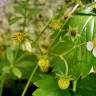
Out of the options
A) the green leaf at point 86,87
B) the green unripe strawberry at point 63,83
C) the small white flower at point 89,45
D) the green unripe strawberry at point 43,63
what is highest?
the small white flower at point 89,45

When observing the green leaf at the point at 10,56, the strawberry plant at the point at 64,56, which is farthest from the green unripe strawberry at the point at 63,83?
the green leaf at the point at 10,56

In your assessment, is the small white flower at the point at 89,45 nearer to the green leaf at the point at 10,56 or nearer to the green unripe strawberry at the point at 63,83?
the green unripe strawberry at the point at 63,83

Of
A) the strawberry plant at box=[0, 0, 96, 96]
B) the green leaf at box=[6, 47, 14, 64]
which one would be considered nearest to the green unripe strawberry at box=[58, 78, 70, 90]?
the strawberry plant at box=[0, 0, 96, 96]

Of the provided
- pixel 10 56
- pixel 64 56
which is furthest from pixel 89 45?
pixel 10 56

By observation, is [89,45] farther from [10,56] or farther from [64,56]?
[10,56]

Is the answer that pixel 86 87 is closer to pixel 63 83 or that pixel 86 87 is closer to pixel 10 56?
pixel 63 83

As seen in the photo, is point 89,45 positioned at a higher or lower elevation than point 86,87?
higher

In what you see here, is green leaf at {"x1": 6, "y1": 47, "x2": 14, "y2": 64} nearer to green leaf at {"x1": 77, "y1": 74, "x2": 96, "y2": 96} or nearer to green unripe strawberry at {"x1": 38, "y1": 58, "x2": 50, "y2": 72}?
green unripe strawberry at {"x1": 38, "y1": 58, "x2": 50, "y2": 72}

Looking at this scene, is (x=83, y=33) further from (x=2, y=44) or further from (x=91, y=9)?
(x=2, y=44)

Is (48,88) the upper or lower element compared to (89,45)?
lower
